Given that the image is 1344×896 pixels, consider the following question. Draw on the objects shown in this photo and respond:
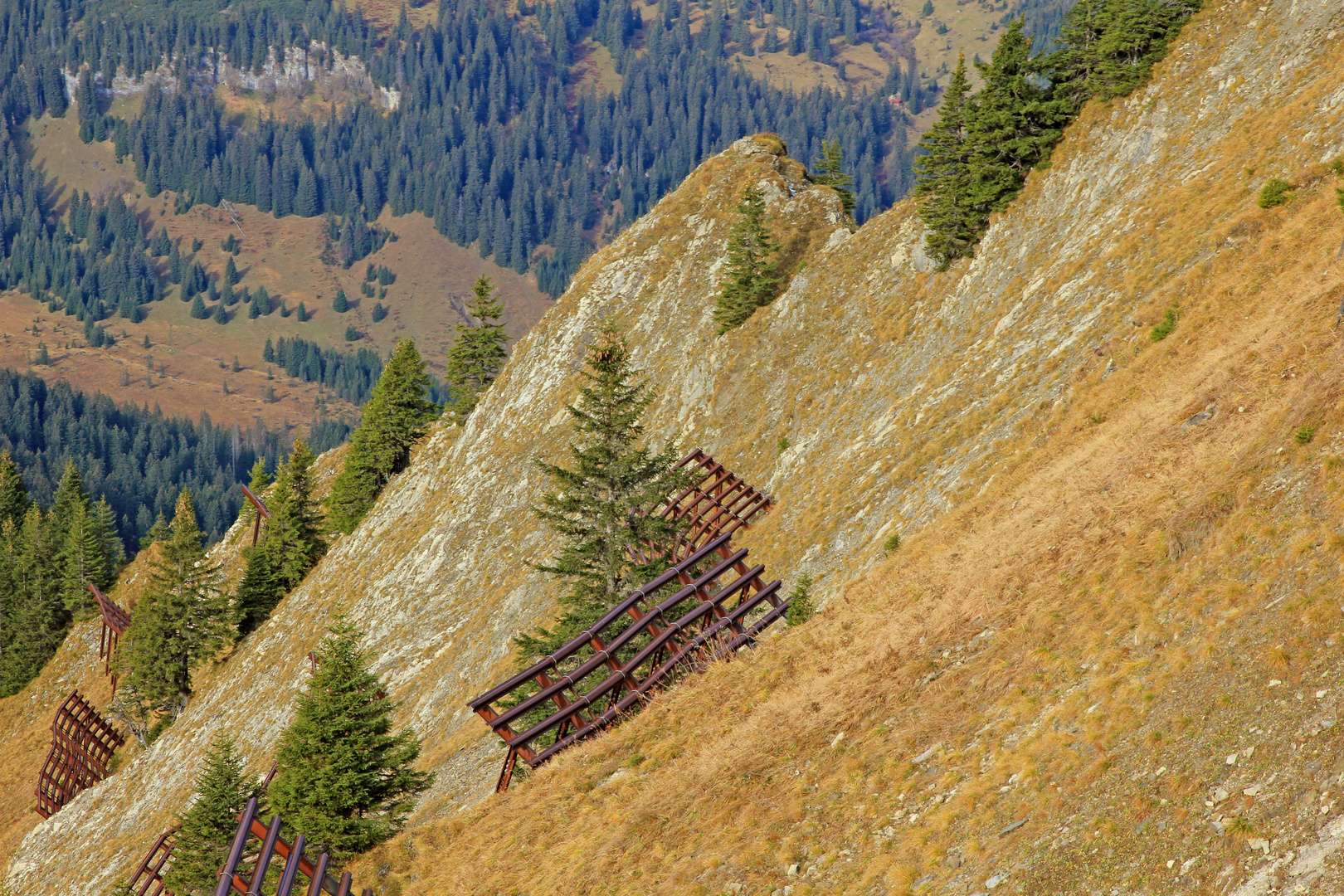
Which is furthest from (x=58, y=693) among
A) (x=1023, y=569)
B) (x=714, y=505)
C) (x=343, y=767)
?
(x=1023, y=569)

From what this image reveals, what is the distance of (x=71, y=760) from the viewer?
70.2 metres

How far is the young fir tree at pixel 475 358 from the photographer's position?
233 ft

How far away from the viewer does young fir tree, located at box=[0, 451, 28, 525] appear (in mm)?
122375

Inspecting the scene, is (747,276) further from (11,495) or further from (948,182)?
(11,495)

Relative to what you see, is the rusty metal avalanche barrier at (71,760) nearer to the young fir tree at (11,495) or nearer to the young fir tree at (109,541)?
the young fir tree at (109,541)

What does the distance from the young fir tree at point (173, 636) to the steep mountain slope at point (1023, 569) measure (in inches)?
790

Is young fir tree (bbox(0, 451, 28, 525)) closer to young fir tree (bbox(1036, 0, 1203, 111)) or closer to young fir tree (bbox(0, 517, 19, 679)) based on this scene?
young fir tree (bbox(0, 517, 19, 679))

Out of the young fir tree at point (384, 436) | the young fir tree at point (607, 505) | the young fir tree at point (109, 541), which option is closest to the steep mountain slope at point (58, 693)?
the young fir tree at point (109, 541)

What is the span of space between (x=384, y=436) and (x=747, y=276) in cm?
3211

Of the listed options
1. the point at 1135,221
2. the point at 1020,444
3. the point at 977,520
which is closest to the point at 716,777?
the point at 977,520

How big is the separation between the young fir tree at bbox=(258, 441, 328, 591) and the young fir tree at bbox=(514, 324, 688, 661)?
4784 cm

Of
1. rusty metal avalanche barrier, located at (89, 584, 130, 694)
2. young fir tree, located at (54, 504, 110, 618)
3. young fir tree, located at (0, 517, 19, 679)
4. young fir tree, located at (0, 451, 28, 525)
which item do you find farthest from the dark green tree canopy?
young fir tree, located at (0, 451, 28, 525)

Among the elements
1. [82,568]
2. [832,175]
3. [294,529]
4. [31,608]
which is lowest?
[31,608]

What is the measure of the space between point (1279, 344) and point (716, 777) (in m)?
12.9
